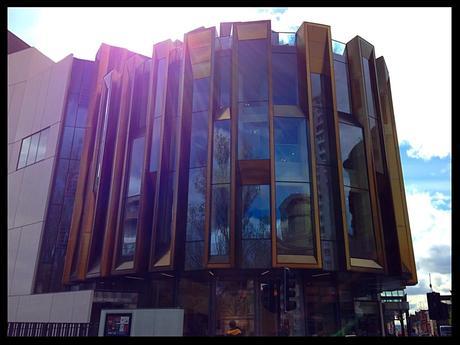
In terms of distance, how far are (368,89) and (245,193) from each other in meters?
10.1

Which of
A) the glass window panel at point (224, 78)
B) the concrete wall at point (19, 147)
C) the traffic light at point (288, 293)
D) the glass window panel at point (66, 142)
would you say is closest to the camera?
the traffic light at point (288, 293)

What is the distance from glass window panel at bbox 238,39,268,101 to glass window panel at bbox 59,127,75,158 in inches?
522

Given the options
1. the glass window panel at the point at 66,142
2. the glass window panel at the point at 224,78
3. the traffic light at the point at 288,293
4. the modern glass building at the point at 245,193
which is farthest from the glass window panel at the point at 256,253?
the glass window panel at the point at 66,142

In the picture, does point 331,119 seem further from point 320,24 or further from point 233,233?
point 233,233

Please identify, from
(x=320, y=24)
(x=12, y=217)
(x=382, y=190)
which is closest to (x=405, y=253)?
(x=382, y=190)

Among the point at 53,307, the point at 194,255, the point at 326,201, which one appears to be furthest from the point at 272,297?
the point at 53,307

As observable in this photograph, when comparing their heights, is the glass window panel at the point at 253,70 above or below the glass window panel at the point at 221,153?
above

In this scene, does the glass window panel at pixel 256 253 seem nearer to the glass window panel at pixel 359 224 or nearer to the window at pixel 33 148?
the glass window panel at pixel 359 224

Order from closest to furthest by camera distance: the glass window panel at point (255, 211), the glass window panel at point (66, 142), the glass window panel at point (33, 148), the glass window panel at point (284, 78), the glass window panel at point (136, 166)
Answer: the glass window panel at point (255, 211)
the glass window panel at point (284, 78)
the glass window panel at point (136, 166)
the glass window panel at point (66, 142)
the glass window panel at point (33, 148)

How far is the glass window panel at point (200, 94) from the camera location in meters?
19.1

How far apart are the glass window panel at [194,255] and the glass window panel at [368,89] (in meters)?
12.0

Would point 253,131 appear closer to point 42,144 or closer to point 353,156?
point 353,156

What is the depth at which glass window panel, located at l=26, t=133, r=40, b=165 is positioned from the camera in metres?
25.9
